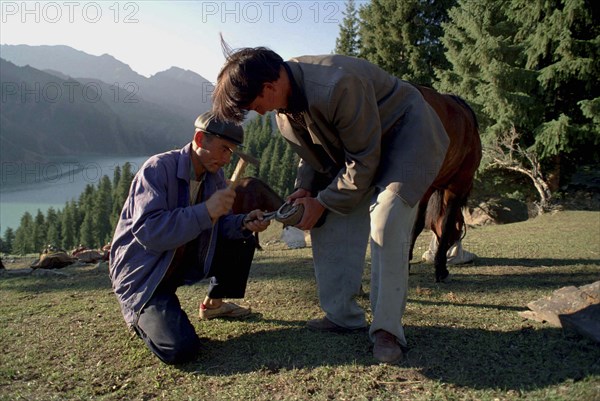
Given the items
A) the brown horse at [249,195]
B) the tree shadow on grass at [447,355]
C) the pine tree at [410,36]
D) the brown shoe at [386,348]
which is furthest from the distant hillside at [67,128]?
the brown shoe at [386,348]

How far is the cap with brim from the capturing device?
8.91 feet

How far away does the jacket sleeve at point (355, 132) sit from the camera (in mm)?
2299

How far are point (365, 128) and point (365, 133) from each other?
0.03 meters

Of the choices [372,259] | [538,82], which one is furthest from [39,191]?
[372,259]

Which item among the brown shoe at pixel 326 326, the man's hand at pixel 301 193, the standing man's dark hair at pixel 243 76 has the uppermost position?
the standing man's dark hair at pixel 243 76

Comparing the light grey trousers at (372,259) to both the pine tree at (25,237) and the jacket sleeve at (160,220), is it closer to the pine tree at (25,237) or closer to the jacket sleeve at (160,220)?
the jacket sleeve at (160,220)

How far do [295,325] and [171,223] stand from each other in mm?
1158

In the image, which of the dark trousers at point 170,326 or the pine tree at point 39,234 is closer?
the dark trousers at point 170,326

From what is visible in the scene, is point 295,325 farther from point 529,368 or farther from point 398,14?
point 398,14

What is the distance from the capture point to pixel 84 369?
252 cm

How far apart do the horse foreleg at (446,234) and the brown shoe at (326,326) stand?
4.89 feet

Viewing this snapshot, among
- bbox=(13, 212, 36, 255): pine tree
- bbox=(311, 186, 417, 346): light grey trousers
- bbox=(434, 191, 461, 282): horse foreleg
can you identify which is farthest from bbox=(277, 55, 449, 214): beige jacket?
bbox=(13, 212, 36, 255): pine tree

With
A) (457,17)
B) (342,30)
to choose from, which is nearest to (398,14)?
(342,30)

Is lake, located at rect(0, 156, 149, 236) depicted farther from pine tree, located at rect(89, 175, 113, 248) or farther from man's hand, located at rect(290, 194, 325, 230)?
man's hand, located at rect(290, 194, 325, 230)
